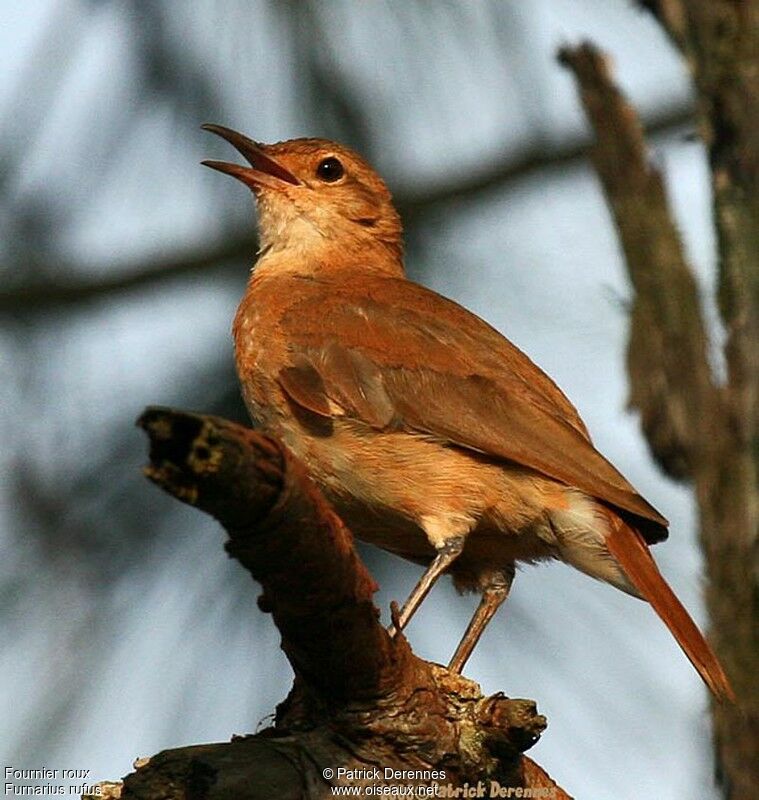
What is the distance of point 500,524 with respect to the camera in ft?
16.9

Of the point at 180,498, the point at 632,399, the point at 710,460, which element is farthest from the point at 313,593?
the point at 632,399

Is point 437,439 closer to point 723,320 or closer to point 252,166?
point 723,320

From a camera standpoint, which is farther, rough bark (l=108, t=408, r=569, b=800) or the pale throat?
the pale throat

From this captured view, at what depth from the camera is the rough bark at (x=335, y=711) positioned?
344 cm

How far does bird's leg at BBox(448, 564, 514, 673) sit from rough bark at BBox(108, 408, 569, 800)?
A: 95 cm

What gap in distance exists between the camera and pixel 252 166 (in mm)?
6160

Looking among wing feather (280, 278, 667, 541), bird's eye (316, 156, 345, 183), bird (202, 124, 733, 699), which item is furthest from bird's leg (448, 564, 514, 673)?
bird's eye (316, 156, 345, 183)

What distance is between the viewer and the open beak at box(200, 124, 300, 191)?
5621 mm

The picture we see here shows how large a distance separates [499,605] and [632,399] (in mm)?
848

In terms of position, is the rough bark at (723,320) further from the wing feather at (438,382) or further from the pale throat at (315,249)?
the pale throat at (315,249)

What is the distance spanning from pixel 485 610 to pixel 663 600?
780mm

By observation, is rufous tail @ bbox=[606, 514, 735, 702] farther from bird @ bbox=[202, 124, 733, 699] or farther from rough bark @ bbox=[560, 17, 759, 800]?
rough bark @ bbox=[560, 17, 759, 800]

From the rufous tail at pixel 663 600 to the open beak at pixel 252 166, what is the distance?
6.01 ft

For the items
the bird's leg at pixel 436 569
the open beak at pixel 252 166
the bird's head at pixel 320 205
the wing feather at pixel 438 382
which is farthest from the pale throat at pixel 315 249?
the bird's leg at pixel 436 569
